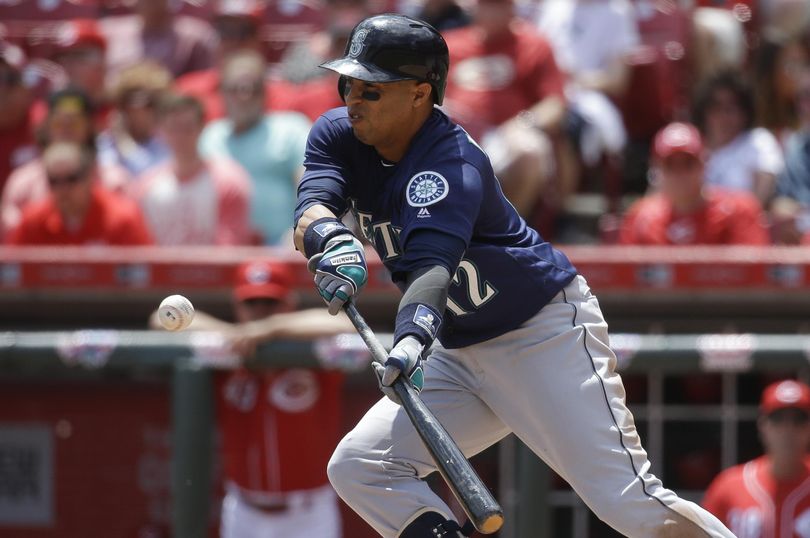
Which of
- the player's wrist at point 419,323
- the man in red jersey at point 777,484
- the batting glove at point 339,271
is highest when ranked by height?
the batting glove at point 339,271

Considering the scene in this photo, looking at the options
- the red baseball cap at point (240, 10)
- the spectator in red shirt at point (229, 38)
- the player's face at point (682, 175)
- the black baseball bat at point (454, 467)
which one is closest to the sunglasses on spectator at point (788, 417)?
the player's face at point (682, 175)

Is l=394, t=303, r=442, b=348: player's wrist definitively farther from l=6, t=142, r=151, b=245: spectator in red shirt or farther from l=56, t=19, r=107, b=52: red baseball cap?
l=56, t=19, r=107, b=52: red baseball cap

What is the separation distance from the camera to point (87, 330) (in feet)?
18.5

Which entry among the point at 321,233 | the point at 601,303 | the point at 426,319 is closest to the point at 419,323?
the point at 426,319

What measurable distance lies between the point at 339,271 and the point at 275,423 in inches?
84.9

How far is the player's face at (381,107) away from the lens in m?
3.31

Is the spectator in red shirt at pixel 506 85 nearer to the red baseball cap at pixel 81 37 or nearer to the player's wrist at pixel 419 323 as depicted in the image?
the red baseball cap at pixel 81 37

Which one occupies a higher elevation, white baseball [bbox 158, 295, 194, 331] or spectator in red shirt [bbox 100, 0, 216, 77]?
spectator in red shirt [bbox 100, 0, 216, 77]

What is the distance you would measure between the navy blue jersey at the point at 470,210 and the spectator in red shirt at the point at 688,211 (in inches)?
91.5

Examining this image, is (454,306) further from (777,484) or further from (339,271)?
(777,484)

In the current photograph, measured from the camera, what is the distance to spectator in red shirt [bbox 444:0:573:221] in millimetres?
6410

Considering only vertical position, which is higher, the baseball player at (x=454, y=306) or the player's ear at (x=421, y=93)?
the player's ear at (x=421, y=93)

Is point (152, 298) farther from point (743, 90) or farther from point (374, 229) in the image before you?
point (743, 90)

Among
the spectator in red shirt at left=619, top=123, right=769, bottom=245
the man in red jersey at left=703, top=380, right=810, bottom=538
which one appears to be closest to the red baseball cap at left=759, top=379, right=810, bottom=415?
the man in red jersey at left=703, top=380, right=810, bottom=538
